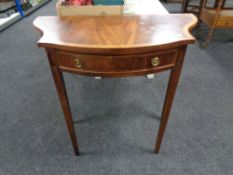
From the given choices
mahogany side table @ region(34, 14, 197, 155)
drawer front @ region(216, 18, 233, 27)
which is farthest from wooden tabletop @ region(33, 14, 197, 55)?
drawer front @ region(216, 18, 233, 27)

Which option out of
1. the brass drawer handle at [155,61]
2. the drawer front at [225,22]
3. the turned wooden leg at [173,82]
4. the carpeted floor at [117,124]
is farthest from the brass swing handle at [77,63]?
the drawer front at [225,22]

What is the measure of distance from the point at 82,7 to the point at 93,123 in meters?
0.73

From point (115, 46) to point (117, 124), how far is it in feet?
2.41

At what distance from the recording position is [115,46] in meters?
0.60

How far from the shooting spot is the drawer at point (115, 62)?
63cm

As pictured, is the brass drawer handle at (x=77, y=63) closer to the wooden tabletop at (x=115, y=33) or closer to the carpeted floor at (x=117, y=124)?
the wooden tabletop at (x=115, y=33)

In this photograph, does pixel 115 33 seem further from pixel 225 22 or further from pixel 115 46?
pixel 225 22

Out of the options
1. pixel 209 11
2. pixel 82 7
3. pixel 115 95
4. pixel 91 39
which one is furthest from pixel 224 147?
pixel 209 11

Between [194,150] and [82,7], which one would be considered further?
[194,150]

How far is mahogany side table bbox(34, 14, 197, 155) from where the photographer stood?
2.00 ft

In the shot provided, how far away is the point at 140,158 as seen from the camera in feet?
3.37

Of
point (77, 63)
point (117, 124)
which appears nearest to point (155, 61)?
point (77, 63)

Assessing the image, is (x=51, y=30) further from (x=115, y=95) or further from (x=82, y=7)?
(x=115, y=95)

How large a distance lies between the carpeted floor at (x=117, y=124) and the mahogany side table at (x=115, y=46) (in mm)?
440
